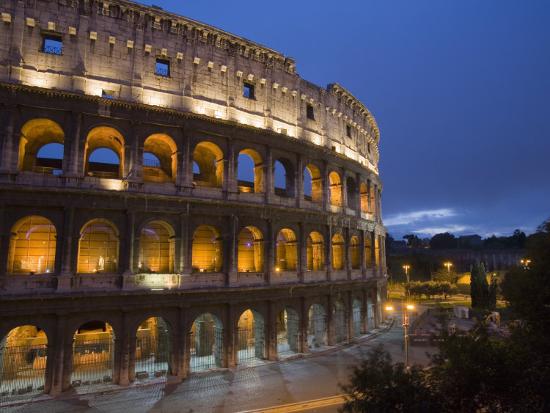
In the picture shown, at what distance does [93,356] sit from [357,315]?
60.9 ft

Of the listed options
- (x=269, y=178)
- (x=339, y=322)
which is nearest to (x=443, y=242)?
(x=339, y=322)

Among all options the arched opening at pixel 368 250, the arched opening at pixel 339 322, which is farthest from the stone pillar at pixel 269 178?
the arched opening at pixel 368 250

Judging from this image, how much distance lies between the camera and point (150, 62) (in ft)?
69.6

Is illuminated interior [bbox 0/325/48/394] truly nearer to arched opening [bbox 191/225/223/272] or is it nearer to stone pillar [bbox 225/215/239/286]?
arched opening [bbox 191/225/223/272]

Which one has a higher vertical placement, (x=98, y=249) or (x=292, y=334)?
(x=98, y=249)

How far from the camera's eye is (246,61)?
80.1 feet

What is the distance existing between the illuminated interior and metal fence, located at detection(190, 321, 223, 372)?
23.4 ft

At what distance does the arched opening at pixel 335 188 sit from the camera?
96.5ft

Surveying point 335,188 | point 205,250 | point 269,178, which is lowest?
point 205,250

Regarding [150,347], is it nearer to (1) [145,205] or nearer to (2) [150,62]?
(1) [145,205]

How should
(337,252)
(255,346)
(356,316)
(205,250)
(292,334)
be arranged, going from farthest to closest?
(356,316) < (337,252) < (292,334) < (205,250) < (255,346)

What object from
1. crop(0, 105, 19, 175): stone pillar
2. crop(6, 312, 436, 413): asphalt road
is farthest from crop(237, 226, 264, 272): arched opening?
crop(0, 105, 19, 175): stone pillar

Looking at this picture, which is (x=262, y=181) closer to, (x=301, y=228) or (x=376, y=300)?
(x=301, y=228)

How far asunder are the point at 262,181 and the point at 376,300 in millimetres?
15591
